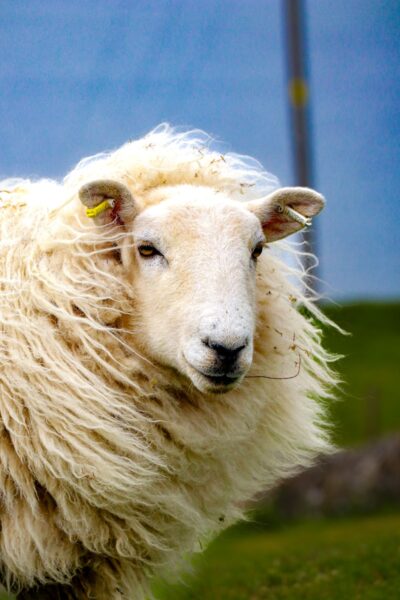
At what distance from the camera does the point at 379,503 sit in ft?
40.0

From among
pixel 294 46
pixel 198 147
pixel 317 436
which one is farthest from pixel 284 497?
pixel 198 147

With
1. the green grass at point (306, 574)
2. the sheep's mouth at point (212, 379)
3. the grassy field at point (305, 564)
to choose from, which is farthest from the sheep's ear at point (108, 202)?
the green grass at point (306, 574)

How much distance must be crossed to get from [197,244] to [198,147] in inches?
39.7

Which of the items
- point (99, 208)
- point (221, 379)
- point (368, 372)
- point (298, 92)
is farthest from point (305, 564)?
point (368, 372)

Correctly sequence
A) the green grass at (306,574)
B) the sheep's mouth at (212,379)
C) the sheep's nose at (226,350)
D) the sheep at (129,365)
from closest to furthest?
the sheep's nose at (226,350) → the sheep's mouth at (212,379) → the sheep at (129,365) → the green grass at (306,574)

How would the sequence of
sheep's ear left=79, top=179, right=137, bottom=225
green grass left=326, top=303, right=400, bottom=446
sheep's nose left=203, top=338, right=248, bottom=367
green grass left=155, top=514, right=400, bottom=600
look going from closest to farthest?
sheep's nose left=203, top=338, right=248, bottom=367, sheep's ear left=79, top=179, right=137, bottom=225, green grass left=155, top=514, right=400, bottom=600, green grass left=326, top=303, right=400, bottom=446

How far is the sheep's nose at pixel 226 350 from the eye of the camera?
12.6ft

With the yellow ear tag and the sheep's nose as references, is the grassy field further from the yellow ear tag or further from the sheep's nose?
the yellow ear tag

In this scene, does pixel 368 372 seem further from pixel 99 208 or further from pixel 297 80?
pixel 99 208

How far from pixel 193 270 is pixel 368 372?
727 inches

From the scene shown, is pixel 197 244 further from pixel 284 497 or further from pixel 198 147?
pixel 284 497

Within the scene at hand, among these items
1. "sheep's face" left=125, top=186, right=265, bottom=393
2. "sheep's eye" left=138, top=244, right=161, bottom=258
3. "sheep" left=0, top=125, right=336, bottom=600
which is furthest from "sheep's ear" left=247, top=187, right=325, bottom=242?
"sheep's eye" left=138, top=244, right=161, bottom=258

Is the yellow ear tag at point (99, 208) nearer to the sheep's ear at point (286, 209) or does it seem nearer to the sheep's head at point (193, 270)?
the sheep's head at point (193, 270)

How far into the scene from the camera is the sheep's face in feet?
12.8
